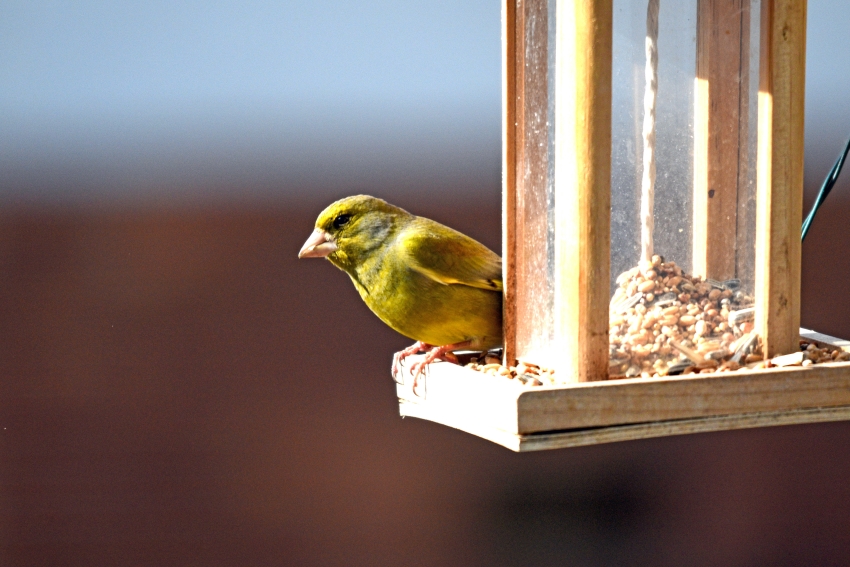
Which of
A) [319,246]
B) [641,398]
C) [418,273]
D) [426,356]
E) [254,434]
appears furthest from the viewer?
[254,434]

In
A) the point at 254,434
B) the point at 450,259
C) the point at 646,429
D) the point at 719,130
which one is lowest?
the point at 254,434

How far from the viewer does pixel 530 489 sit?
25.3 ft

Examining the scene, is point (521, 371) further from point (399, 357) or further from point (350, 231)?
point (350, 231)

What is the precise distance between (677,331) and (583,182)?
478mm

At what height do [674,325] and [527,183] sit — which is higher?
[527,183]

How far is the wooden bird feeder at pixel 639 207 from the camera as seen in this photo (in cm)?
249

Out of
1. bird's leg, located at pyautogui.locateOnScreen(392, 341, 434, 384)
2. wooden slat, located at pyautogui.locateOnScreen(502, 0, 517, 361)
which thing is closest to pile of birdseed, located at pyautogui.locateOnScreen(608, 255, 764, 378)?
wooden slat, located at pyautogui.locateOnScreen(502, 0, 517, 361)

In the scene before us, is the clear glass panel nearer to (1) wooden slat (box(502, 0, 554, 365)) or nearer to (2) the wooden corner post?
(2) the wooden corner post

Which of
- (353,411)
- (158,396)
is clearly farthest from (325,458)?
(158,396)

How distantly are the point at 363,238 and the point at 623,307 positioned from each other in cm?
92

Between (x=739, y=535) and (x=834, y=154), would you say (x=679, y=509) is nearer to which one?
(x=739, y=535)

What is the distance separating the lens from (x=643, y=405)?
2.44 meters

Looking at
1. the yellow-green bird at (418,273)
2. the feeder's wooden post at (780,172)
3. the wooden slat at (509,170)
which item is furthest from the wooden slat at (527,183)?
the feeder's wooden post at (780,172)

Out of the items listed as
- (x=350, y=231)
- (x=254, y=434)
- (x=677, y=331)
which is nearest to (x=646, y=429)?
(x=677, y=331)
